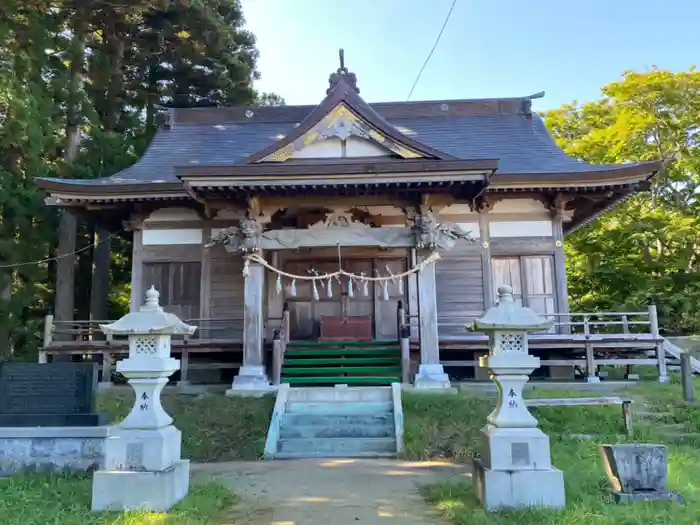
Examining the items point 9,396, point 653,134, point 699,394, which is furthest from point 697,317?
point 9,396

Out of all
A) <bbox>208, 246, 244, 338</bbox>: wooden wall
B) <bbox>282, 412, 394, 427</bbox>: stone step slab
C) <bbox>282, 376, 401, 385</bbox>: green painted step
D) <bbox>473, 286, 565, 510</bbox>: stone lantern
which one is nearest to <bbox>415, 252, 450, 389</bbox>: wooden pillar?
<bbox>282, 376, 401, 385</bbox>: green painted step

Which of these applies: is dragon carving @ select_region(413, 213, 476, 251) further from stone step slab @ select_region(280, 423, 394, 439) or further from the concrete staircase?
stone step slab @ select_region(280, 423, 394, 439)

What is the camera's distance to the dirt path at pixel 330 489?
524 centimetres

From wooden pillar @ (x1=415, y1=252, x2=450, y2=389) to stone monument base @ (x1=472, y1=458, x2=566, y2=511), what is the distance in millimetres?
4981

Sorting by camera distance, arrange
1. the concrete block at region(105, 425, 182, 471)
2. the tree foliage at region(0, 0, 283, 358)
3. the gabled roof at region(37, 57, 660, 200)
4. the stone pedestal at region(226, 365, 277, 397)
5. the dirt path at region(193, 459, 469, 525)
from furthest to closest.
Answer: the tree foliage at region(0, 0, 283, 358)
the gabled roof at region(37, 57, 660, 200)
the stone pedestal at region(226, 365, 277, 397)
the concrete block at region(105, 425, 182, 471)
the dirt path at region(193, 459, 469, 525)

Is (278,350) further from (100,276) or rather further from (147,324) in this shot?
(100,276)

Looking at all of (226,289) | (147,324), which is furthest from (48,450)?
(226,289)

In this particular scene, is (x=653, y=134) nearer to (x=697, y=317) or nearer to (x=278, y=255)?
(x=697, y=317)

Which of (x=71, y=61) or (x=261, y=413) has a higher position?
(x=71, y=61)

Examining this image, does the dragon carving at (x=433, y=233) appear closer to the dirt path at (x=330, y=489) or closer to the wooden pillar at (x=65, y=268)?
the dirt path at (x=330, y=489)

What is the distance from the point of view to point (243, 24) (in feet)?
76.7

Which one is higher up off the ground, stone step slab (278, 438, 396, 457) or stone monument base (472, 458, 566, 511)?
stone monument base (472, 458, 566, 511)

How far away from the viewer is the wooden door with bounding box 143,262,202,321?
13.3 m

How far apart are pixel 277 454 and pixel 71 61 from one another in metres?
15.2
